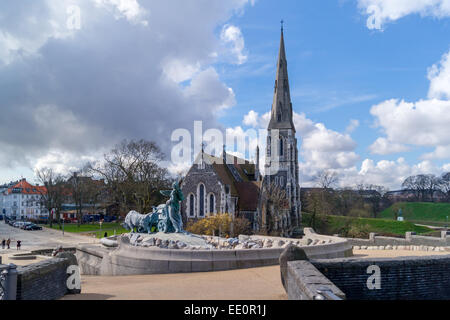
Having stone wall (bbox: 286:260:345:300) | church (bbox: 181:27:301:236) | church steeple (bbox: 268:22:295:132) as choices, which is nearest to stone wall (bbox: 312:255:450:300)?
stone wall (bbox: 286:260:345:300)

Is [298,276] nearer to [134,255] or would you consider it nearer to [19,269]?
[19,269]

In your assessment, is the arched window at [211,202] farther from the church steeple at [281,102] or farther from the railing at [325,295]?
the railing at [325,295]

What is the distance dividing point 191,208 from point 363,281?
36.5 metres

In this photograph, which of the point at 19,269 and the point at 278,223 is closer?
the point at 19,269

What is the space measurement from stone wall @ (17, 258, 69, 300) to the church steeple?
169 feet

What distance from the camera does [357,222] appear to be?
4909 cm

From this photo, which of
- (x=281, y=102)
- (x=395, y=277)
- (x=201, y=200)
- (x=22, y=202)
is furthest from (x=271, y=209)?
(x=22, y=202)

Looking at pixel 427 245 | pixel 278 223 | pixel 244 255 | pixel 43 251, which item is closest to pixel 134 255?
pixel 244 255

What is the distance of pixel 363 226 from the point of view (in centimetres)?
4238

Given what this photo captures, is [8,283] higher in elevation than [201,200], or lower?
lower

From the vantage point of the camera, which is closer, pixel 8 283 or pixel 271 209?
pixel 8 283

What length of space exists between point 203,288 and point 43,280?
3.58m

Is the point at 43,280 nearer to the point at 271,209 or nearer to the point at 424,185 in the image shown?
the point at 271,209

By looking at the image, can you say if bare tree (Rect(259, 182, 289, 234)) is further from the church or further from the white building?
the white building
